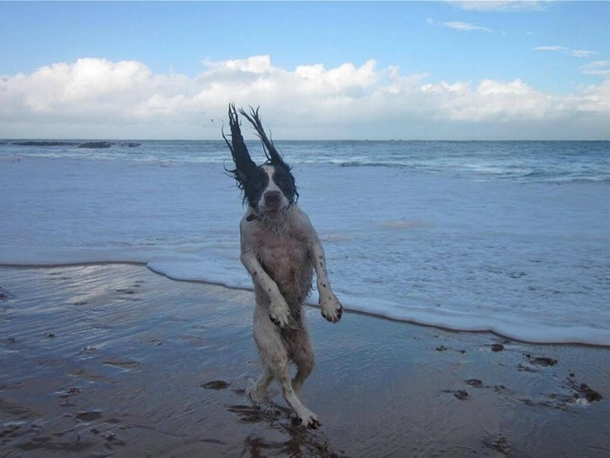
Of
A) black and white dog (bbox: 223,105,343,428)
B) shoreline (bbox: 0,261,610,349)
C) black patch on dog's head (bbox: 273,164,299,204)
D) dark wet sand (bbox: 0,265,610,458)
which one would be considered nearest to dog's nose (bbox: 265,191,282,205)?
black and white dog (bbox: 223,105,343,428)

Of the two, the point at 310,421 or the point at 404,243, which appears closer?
the point at 310,421

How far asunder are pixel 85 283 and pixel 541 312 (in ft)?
16.5

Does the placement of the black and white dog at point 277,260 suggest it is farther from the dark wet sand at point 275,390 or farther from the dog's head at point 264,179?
the dark wet sand at point 275,390

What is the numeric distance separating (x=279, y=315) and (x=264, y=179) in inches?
37.7

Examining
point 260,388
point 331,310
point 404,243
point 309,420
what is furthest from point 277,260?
point 404,243

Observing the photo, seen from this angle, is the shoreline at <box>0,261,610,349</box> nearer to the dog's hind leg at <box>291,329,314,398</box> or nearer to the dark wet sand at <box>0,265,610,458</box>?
the dark wet sand at <box>0,265,610,458</box>

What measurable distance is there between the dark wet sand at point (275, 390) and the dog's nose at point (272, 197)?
132cm

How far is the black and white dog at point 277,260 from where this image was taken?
13.5 feet

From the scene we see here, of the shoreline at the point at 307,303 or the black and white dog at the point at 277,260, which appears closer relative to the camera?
the black and white dog at the point at 277,260

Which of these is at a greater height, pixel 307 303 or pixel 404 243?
pixel 404 243

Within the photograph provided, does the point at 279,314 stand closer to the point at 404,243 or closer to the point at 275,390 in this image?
the point at 275,390

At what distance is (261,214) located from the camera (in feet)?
14.1

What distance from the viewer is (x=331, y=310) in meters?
3.96

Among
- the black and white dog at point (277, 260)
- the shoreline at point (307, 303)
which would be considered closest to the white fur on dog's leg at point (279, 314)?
the black and white dog at point (277, 260)
